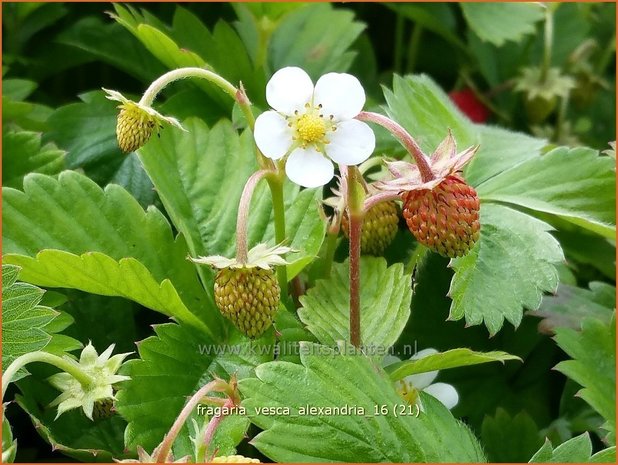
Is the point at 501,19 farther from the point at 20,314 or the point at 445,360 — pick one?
the point at 20,314

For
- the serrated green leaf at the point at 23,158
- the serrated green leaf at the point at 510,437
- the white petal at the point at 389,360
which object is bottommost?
the serrated green leaf at the point at 510,437

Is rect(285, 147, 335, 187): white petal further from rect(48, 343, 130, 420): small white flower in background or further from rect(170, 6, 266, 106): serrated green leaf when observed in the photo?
Answer: rect(170, 6, 266, 106): serrated green leaf

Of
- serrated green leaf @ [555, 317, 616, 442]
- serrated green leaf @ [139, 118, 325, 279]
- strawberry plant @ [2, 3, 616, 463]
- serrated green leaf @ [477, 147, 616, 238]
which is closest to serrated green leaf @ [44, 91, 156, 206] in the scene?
strawberry plant @ [2, 3, 616, 463]

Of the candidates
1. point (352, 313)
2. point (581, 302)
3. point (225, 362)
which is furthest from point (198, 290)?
point (581, 302)

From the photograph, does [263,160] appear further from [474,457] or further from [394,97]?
[474,457]

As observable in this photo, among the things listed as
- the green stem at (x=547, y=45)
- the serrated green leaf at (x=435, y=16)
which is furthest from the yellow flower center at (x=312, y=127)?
the green stem at (x=547, y=45)

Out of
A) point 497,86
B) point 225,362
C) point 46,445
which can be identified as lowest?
point 46,445

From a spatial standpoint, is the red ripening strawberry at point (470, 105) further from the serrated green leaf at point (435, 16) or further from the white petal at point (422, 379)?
the white petal at point (422, 379)
